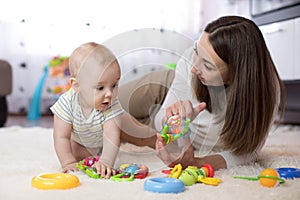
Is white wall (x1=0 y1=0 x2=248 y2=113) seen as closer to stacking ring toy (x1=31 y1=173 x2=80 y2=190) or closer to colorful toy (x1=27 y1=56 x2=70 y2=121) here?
colorful toy (x1=27 y1=56 x2=70 y2=121)

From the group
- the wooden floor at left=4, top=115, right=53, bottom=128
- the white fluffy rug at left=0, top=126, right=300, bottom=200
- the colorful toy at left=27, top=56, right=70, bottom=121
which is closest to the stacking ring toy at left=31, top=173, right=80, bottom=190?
the white fluffy rug at left=0, top=126, right=300, bottom=200

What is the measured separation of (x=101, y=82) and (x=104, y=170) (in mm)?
196

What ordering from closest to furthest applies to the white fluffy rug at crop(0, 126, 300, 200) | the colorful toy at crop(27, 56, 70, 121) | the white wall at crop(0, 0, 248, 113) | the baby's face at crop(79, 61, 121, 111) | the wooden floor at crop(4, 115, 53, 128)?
the white fluffy rug at crop(0, 126, 300, 200) → the baby's face at crop(79, 61, 121, 111) → the wooden floor at crop(4, 115, 53, 128) → the white wall at crop(0, 0, 248, 113) → the colorful toy at crop(27, 56, 70, 121)

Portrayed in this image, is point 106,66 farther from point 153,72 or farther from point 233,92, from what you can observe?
point 153,72

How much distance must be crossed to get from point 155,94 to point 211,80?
1.85 ft

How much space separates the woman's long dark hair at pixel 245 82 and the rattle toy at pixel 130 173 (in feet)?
0.74

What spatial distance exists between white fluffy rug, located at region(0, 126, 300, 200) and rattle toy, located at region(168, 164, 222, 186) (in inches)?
0.5

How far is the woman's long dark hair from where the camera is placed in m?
0.94

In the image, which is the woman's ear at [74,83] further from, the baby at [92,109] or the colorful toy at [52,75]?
the colorful toy at [52,75]

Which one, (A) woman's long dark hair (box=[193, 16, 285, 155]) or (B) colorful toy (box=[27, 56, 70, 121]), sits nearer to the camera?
(A) woman's long dark hair (box=[193, 16, 285, 155])

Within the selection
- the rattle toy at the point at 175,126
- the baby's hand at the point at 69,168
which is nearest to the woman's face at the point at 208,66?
the rattle toy at the point at 175,126

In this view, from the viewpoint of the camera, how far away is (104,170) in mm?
888

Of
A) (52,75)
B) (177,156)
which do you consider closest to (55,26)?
(52,75)

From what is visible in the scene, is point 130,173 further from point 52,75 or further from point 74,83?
point 52,75
